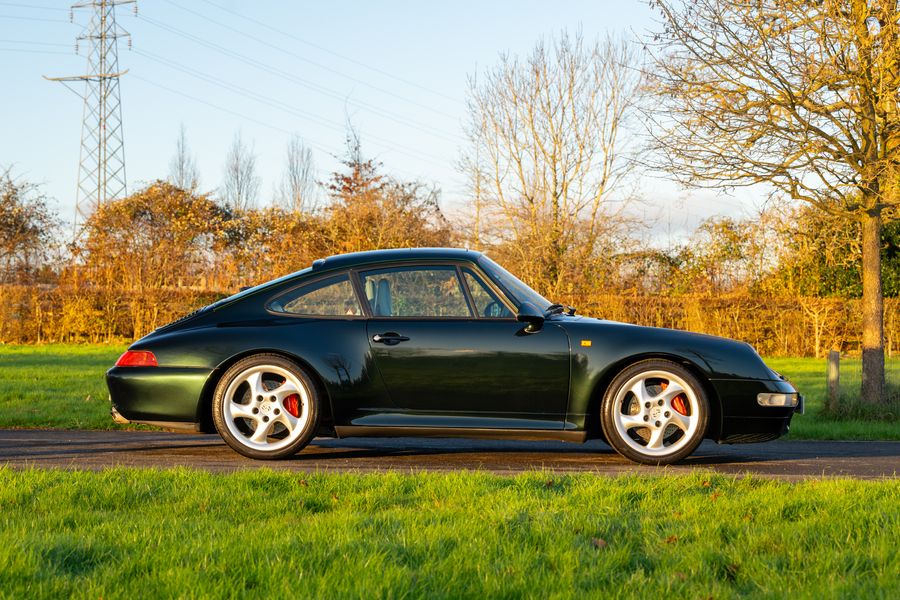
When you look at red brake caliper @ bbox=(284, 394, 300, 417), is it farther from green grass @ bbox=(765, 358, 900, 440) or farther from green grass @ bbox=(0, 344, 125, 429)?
green grass @ bbox=(765, 358, 900, 440)

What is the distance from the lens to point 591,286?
2459cm

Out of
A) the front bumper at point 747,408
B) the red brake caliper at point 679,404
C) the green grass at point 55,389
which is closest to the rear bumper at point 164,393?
the green grass at point 55,389

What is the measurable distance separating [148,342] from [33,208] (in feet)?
92.4

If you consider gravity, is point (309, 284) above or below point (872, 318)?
above

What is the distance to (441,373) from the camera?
6.69 meters

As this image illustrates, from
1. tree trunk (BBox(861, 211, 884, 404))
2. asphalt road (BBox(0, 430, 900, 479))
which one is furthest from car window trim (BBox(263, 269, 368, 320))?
tree trunk (BBox(861, 211, 884, 404))

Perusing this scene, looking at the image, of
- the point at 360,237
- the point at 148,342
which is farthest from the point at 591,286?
the point at 148,342

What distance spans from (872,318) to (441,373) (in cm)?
647

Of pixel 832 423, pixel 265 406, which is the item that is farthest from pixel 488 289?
pixel 832 423

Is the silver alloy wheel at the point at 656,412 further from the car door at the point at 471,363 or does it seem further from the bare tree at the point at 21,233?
the bare tree at the point at 21,233

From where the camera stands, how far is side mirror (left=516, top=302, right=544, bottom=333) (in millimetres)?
6637

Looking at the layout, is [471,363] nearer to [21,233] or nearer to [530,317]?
[530,317]

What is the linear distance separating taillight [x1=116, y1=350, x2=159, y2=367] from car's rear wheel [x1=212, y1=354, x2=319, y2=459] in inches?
21.2

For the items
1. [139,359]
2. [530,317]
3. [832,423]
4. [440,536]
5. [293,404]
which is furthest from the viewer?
[832,423]
